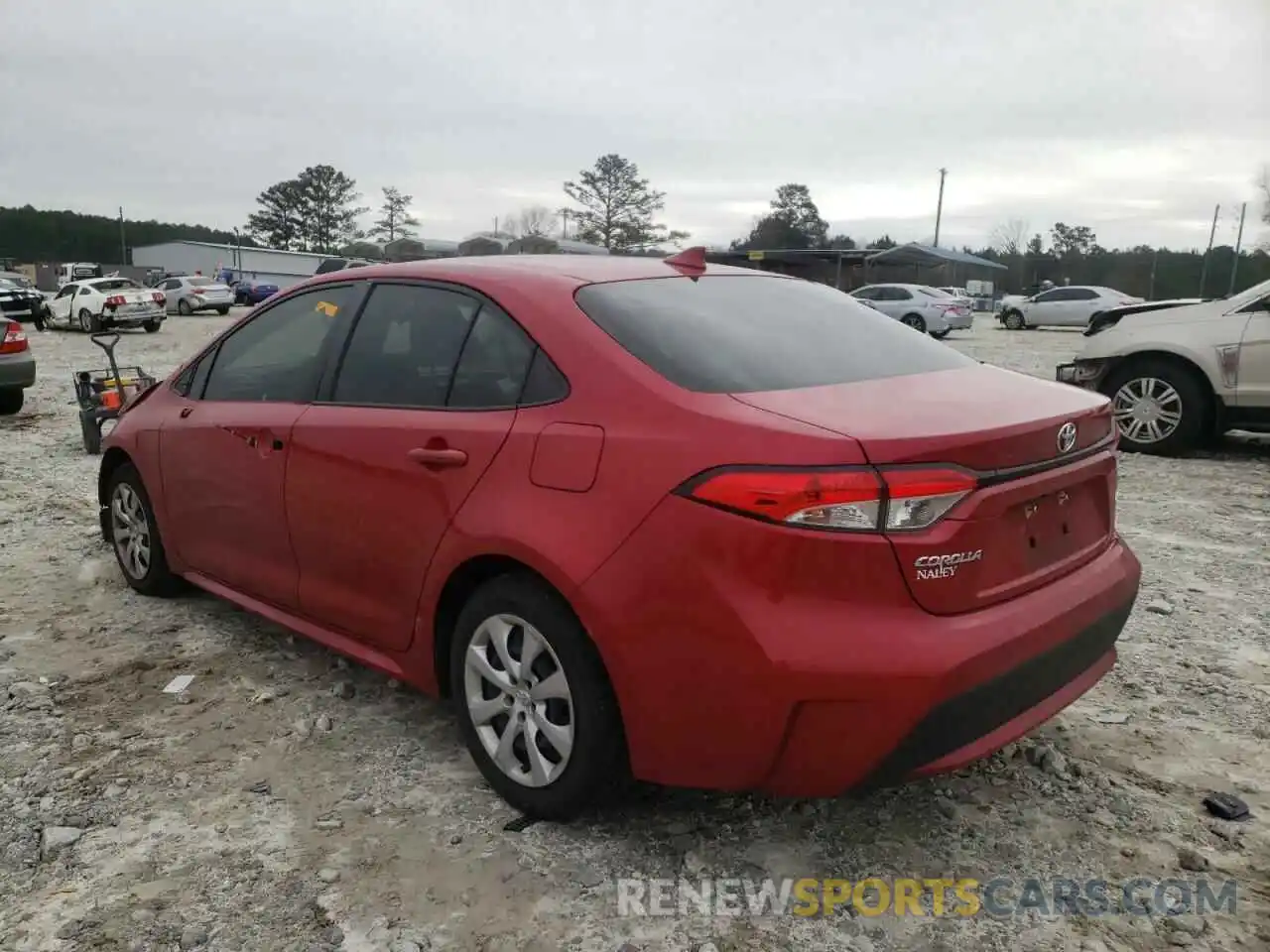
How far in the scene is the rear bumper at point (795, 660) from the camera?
7.00 feet

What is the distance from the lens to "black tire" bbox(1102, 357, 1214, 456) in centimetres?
777

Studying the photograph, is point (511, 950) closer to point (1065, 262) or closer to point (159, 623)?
point (159, 623)

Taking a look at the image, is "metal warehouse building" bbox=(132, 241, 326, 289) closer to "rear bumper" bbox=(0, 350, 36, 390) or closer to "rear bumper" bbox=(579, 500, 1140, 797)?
"rear bumper" bbox=(0, 350, 36, 390)

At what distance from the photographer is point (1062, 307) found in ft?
99.3

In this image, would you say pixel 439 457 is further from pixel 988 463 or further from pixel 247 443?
pixel 988 463

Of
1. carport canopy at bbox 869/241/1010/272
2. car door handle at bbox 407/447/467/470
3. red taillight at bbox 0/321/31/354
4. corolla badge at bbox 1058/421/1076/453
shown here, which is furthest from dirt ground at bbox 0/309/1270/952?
carport canopy at bbox 869/241/1010/272

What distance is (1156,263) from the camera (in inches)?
1537

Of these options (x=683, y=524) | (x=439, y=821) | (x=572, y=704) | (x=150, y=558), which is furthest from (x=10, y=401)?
(x=683, y=524)

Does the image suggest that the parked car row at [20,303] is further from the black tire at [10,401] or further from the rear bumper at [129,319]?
the black tire at [10,401]

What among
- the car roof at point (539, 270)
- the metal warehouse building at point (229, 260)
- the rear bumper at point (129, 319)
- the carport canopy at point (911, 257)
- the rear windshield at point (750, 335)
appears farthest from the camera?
the metal warehouse building at point (229, 260)

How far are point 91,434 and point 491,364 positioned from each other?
264 inches

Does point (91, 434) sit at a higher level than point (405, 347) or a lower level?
lower

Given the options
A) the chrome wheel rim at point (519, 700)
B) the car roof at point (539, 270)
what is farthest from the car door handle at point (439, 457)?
the car roof at point (539, 270)

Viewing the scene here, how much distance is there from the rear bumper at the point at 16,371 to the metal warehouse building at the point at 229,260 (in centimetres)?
3792
